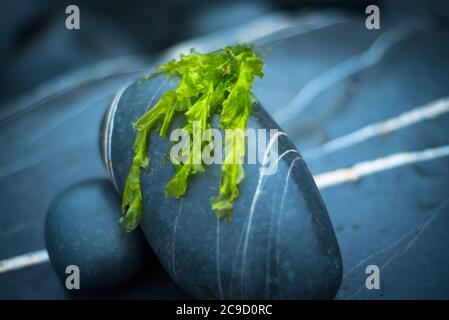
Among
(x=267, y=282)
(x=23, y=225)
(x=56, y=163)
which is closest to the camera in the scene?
(x=267, y=282)

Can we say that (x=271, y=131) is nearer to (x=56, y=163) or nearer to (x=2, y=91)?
(x=56, y=163)

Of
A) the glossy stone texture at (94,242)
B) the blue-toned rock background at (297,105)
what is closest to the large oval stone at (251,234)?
the glossy stone texture at (94,242)

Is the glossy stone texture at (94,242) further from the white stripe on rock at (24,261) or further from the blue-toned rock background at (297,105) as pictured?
the white stripe on rock at (24,261)

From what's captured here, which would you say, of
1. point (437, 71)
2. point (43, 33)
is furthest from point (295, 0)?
point (43, 33)

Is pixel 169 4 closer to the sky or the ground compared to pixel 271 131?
closer to the sky

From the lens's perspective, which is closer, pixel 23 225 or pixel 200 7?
pixel 23 225

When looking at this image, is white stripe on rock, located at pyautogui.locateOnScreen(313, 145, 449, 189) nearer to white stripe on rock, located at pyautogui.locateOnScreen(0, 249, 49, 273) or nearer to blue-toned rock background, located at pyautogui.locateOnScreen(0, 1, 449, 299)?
blue-toned rock background, located at pyautogui.locateOnScreen(0, 1, 449, 299)

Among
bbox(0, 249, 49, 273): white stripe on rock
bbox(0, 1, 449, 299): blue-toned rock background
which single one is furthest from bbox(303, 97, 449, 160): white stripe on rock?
bbox(0, 249, 49, 273): white stripe on rock
